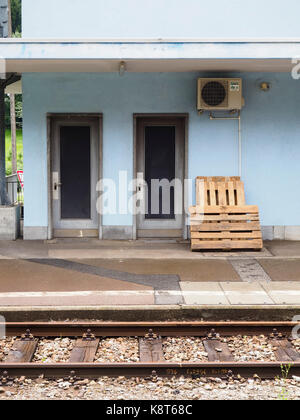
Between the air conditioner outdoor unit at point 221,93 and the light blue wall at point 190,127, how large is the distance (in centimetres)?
36

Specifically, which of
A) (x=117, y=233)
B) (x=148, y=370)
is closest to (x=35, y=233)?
(x=117, y=233)

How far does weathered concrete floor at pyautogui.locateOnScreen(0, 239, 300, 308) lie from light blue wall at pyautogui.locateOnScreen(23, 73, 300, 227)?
1125 millimetres

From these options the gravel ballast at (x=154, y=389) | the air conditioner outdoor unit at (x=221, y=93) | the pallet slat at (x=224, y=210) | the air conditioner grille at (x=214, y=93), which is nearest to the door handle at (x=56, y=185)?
the pallet slat at (x=224, y=210)

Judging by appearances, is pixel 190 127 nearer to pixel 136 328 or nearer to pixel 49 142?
pixel 49 142

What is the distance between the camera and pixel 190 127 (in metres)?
11.6

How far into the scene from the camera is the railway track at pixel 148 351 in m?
5.90

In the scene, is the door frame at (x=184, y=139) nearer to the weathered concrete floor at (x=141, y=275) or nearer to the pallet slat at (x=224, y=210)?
the weathered concrete floor at (x=141, y=275)

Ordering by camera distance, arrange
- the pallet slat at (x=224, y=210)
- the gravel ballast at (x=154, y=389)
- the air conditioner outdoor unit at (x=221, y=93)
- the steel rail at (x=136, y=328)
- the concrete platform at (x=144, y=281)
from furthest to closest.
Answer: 1. the air conditioner outdoor unit at (x=221, y=93)
2. the pallet slat at (x=224, y=210)
3. the concrete platform at (x=144, y=281)
4. the steel rail at (x=136, y=328)
5. the gravel ballast at (x=154, y=389)
